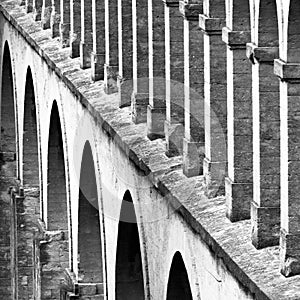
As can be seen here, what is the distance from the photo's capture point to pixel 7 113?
51406 mm

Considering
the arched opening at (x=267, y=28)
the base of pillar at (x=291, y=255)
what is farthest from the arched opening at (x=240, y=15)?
the base of pillar at (x=291, y=255)

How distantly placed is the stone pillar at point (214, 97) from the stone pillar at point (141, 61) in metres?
5.17

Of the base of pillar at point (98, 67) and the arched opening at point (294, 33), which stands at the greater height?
the base of pillar at point (98, 67)

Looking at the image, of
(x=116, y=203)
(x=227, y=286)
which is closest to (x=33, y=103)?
(x=116, y=203)

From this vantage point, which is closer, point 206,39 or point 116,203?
point 206,39

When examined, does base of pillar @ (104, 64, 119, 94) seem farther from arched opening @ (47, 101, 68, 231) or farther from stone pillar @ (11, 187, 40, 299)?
stone pillar @ (11, 187, 40, 299)

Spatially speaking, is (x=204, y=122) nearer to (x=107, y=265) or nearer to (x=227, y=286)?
(x=227, y=286)

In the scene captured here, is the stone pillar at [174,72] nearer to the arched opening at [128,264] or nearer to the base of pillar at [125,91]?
the arched opening at [128,264]

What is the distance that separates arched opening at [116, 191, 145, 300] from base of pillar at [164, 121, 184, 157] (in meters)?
3.54

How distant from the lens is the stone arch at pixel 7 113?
4976 cm

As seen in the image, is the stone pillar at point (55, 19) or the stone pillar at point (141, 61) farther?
the stone pillar at point (55, 19)

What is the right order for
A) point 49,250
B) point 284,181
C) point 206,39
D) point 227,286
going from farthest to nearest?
point 49,250 < point 206,39 < point 227,286 < point 284,181

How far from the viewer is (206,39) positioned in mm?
25078

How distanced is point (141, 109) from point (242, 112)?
6949 millimetres
